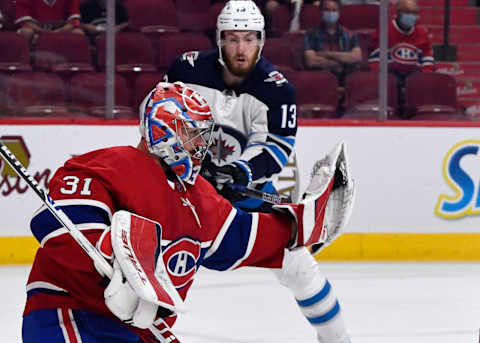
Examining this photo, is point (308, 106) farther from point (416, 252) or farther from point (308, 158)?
point (416, 252)

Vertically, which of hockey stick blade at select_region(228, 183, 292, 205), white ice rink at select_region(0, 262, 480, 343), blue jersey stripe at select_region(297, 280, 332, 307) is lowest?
white ice rink at select_region(0, 262, 480, 343)

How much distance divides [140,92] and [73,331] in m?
3.57

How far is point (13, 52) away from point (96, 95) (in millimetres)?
480

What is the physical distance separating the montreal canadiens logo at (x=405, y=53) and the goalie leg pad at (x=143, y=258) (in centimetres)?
410

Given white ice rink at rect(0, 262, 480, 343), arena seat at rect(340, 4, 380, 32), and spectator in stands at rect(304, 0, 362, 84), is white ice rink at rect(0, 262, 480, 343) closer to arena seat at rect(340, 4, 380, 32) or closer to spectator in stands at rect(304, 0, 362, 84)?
spectator in stands at rect(304, 0, 362, 84)

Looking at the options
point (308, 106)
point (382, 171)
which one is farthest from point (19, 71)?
point (382, 171)

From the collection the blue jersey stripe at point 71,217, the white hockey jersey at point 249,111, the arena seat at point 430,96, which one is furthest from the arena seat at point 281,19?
the blue jersey stripe at point 71,217

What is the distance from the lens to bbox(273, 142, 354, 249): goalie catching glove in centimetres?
225

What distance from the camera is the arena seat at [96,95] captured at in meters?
5.46

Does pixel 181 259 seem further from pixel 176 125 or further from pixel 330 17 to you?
pixel 330 17

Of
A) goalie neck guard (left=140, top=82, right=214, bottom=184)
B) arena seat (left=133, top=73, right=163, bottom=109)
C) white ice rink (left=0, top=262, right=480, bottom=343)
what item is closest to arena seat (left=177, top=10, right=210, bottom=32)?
arena seat (left=133, top=73, right=163, bottom=109)

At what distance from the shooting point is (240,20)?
349 centimetres

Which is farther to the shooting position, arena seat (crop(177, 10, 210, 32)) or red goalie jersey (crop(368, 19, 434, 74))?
red goalie jersey (crop(368, 19, 434, 74))

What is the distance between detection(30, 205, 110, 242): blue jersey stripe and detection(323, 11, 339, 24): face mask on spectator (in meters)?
3.94
